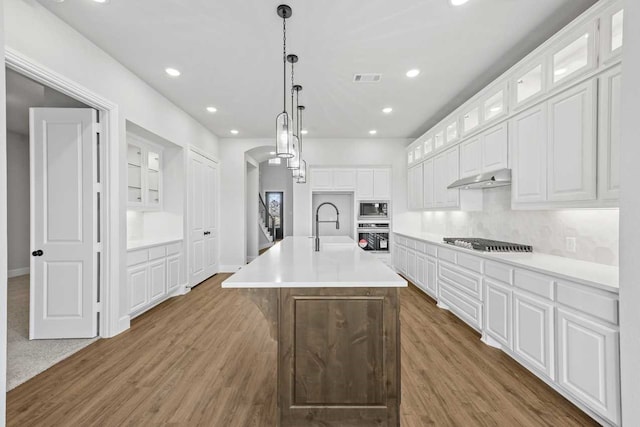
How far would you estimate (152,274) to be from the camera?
3.73 m

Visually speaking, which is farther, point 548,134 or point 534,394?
point 548,134

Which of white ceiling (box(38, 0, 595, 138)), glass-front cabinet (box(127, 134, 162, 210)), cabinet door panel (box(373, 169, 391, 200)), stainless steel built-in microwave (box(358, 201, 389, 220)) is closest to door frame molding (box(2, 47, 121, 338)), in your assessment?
white ceiling (box(38, 0, 595, 138))

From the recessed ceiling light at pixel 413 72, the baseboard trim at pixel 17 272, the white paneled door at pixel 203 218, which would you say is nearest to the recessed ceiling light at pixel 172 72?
the white paneled door at pixel 203 218

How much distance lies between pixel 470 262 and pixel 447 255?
557mm

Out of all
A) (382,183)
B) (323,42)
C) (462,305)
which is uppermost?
(323,42)

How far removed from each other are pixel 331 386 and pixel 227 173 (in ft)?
17.5

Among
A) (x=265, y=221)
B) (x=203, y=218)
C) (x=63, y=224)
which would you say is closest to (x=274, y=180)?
(x=265, y=221)

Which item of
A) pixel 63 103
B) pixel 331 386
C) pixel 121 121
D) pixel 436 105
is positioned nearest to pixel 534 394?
pixel 331 386

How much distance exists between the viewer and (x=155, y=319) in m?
3.46

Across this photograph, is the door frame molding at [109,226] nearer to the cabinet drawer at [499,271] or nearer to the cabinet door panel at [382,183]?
the cabinet drawer at [499,271]

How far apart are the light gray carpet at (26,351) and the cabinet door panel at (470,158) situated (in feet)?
14.8

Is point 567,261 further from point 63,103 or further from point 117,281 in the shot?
point 63,103

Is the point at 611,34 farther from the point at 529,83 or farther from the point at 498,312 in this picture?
the point at 498,312

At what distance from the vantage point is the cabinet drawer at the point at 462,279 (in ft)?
9.43
